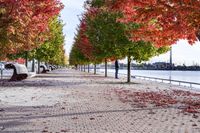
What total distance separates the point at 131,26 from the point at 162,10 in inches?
807

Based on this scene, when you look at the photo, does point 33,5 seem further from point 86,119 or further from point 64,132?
point 64,132

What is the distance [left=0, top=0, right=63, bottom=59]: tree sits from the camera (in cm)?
1925

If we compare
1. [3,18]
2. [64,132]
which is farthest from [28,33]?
[64,132]

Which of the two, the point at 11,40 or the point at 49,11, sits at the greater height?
the point at 49,11

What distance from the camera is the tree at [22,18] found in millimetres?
19248

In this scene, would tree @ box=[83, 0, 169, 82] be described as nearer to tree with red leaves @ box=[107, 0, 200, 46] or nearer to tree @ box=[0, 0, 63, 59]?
tree @ box=[0, 0, 63, 59]

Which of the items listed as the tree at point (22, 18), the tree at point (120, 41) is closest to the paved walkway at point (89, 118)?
the tree at point (22, 18)

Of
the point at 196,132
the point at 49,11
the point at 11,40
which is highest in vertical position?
the point at 49,11

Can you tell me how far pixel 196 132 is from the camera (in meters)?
12.2

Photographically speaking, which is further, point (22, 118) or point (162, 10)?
point (162, 10)

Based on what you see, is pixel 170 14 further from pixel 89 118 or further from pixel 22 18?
pixel 22 18

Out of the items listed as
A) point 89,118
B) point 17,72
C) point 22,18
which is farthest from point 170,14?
point 17,72

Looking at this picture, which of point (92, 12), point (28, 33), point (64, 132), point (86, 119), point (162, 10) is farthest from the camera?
point (92, 12)

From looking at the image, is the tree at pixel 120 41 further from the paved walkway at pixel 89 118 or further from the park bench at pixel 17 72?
the paved walkway at pixel 89 118
